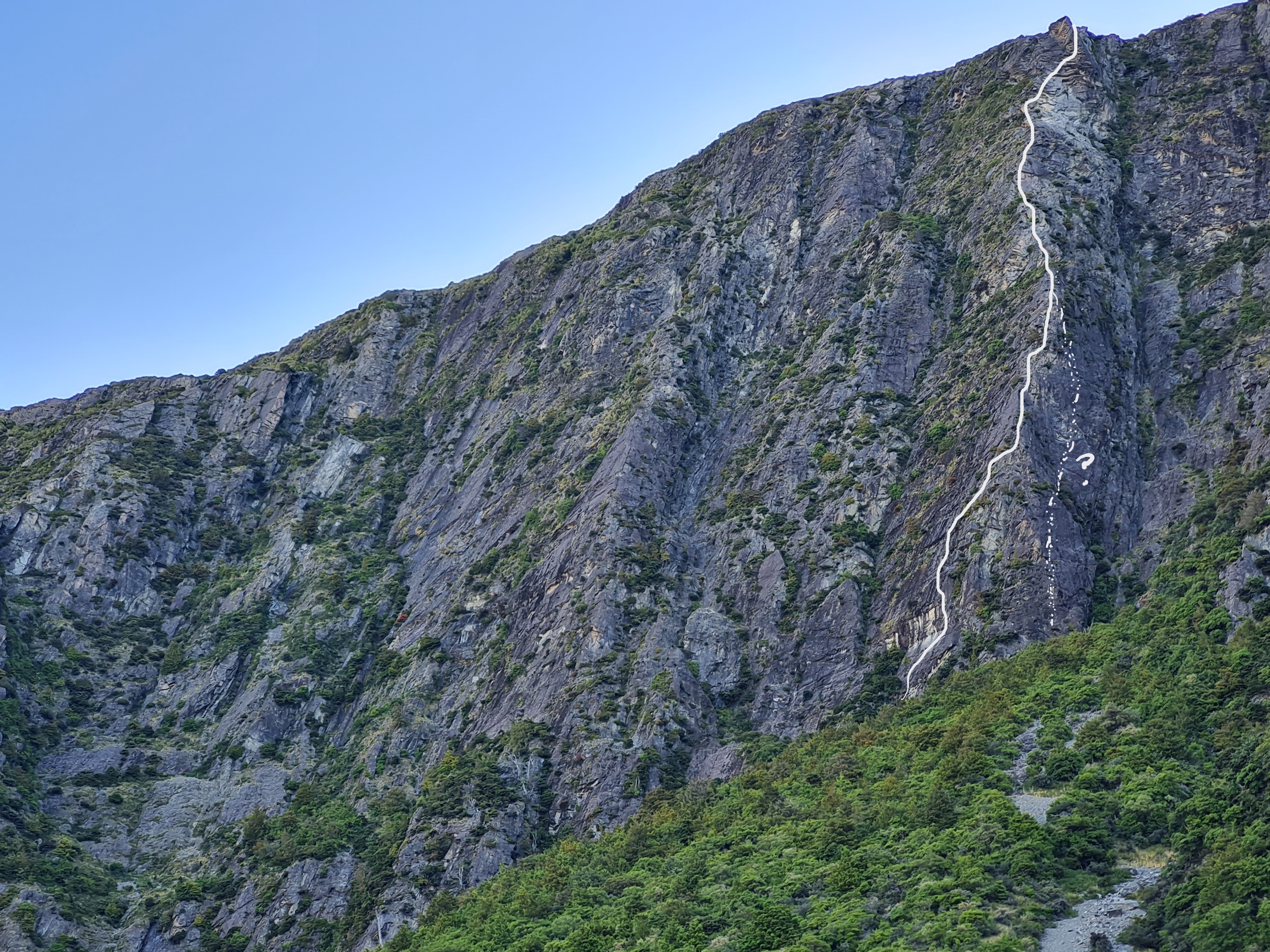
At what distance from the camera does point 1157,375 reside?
270 feet

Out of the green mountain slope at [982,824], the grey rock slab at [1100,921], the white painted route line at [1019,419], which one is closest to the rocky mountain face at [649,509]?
the white painted route line at [1019,419]

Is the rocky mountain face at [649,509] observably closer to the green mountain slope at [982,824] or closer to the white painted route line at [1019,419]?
the white painted route line at [1019,419]

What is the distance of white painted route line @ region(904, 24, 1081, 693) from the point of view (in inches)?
2758

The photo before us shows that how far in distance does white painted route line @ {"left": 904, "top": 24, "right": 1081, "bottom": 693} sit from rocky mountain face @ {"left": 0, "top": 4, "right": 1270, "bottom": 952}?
573 millimetres

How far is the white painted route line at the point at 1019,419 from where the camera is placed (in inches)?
2758

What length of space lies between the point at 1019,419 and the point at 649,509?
26258 millimetres

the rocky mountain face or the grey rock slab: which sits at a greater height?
the rocky mountain face

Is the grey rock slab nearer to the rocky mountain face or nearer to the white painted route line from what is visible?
the rocky mountain face

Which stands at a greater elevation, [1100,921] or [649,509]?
[649,509]

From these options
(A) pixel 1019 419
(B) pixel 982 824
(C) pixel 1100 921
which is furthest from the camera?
(A) pixel 1019 419

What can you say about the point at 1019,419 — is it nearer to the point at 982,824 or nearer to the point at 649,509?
the point at 649,509

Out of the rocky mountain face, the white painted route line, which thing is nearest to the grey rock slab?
the rocky mountain face

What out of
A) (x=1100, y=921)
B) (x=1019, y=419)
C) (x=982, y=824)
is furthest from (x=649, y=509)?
(x=1100, y=921)

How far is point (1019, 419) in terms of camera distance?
3031 inches
